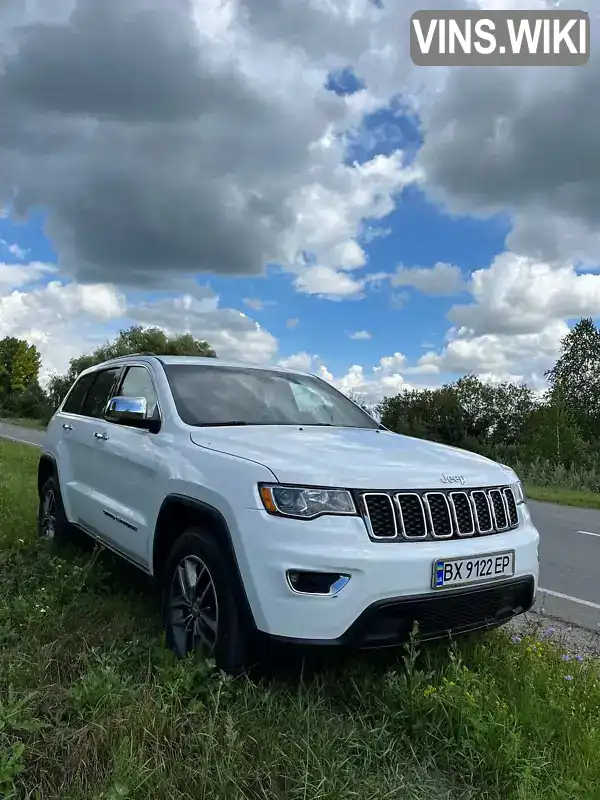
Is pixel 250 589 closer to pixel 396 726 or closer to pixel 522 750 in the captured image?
pixel 396 726

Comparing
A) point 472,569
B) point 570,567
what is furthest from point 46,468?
point 570,567

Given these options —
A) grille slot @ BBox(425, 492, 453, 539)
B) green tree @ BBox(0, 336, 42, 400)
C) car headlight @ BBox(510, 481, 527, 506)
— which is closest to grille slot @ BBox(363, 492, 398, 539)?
grille slot @ BBox(425, 492, 453, 539)

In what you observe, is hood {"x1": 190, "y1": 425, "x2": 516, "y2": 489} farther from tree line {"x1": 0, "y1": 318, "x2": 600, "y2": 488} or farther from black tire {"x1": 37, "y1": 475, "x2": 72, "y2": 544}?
tree line {"x1": 0, "y1": 318, "x2": 600, "y2": 488}

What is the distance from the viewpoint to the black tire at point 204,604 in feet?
9.65

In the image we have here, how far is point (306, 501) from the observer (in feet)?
9.52

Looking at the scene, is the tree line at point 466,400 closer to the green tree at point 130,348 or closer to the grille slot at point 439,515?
the green tree at point 130,348

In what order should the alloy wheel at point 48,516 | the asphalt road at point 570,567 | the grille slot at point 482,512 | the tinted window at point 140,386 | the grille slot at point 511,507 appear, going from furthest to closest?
the alloy wheel at point 48,516 → the asphalt road at point 570,567 → the tinted window at point 140,386 → the grille slot at point 511,507 → the grille slot at point 482,512

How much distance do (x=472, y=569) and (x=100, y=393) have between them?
11.5 ft

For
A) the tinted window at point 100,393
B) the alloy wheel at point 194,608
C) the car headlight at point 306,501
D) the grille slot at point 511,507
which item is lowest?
the alloy wheel at point 194,608

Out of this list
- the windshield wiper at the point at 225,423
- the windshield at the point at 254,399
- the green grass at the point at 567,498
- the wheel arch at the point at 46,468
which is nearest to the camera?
the windshield wiper at the point at 225,423

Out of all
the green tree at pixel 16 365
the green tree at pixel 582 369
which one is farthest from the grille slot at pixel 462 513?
the green tree at pixel 16 365

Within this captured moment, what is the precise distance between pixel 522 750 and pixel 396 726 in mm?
509

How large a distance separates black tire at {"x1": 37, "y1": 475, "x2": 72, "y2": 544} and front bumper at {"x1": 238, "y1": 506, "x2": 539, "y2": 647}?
3.05 metres

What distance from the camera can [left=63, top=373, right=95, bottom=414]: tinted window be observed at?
5.90 m
